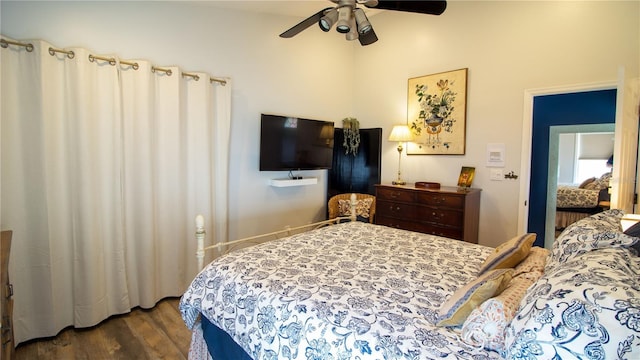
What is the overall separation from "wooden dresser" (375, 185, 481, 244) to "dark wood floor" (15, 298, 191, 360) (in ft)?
7.94

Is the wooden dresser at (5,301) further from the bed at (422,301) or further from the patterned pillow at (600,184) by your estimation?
the patterned pillow at (600,184)

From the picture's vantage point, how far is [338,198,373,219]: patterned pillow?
13.7 ft

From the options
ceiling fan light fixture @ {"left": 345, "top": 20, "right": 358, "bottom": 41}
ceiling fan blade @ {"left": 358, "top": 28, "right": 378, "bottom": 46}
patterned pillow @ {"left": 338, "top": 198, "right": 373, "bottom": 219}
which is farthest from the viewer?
patterned pillow @ {"left": 338, "top": 198, "right": 373, "bottom": 219}

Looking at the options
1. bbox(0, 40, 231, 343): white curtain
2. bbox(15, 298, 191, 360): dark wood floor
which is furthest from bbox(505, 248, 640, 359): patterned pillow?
bbox(0, 40, 231, 343): white curtain

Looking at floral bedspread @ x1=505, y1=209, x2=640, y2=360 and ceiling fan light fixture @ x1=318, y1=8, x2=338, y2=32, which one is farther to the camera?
ceiling fan light fixture @ x1=318, y1=8, x2=338, y2=32

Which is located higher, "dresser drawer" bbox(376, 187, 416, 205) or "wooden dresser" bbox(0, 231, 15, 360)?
"dresser drawer" bbox(376, 187, 416, 205)

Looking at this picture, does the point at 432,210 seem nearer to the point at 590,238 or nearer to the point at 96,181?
the point at 590,238

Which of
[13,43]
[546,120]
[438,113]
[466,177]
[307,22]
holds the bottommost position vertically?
[466,177]

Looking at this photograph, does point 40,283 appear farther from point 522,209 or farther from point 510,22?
point 510,22

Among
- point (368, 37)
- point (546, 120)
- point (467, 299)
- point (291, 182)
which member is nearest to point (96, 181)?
point (291, 182)

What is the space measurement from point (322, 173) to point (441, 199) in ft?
5.65

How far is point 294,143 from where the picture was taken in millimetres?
3732

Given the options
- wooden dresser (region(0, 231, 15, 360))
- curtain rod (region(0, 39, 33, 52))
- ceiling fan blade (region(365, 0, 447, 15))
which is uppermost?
ceiling fan blade (region(365, 0, 447, 15))

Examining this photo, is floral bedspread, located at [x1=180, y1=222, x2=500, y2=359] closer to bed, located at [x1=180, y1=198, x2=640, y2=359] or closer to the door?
bed, located at [x1=180, y1=198, x2=640, y2=359]
